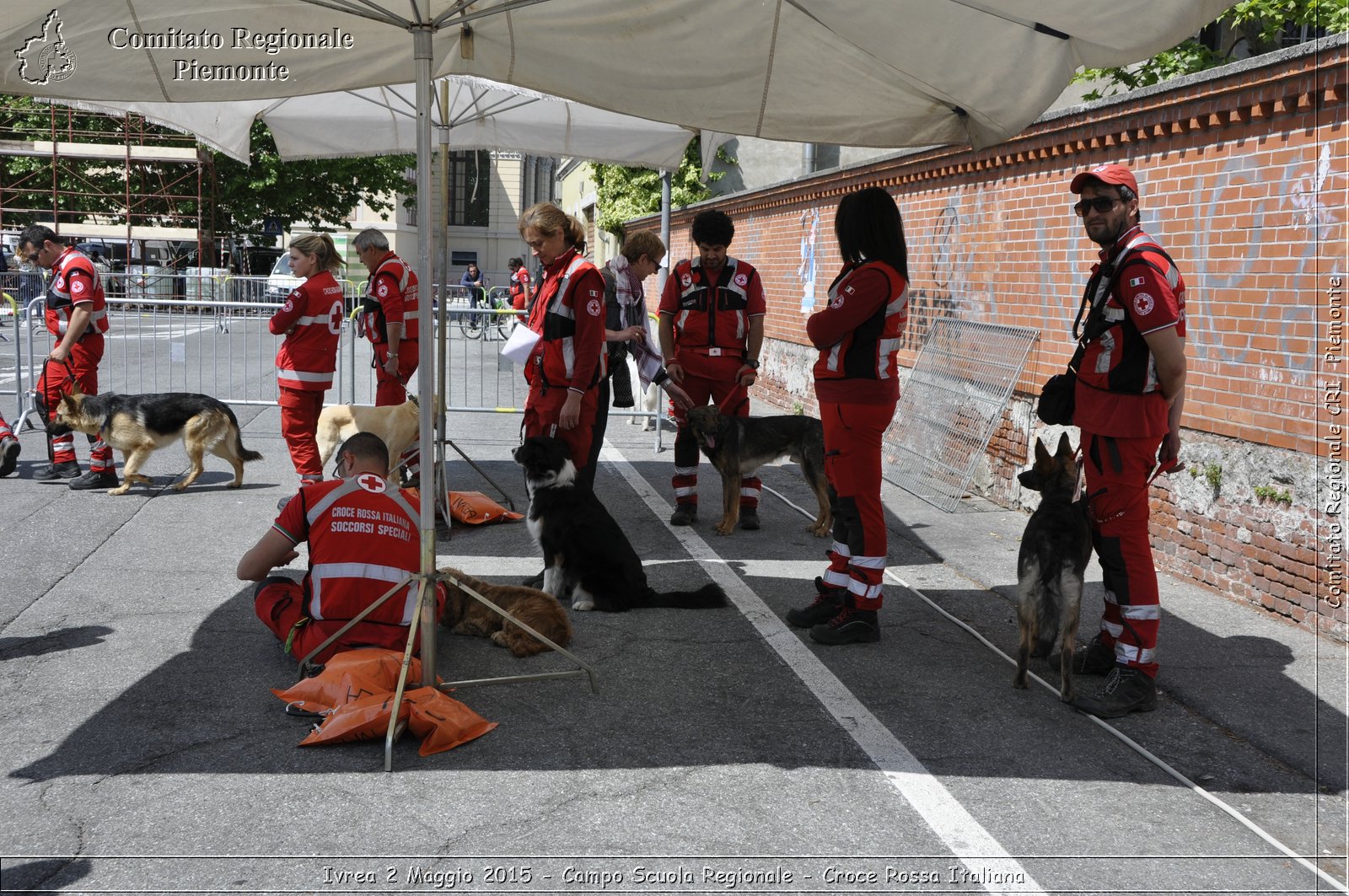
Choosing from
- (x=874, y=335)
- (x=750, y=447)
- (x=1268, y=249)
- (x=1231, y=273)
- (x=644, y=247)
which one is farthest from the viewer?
(x=644, y=247)

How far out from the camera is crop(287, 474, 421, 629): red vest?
445cm

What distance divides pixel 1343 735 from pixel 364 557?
409 cm

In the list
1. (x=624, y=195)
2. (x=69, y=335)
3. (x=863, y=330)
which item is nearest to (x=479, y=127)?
(x=69, y=335)

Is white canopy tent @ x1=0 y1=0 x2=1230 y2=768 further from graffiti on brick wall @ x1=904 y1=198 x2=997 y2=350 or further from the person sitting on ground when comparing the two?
the person sitting on ground

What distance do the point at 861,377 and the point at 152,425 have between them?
6.10 meters

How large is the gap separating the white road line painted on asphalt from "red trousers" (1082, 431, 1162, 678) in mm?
1216

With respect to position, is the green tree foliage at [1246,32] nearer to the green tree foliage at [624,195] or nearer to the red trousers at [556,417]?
the red trousers at [556,417]

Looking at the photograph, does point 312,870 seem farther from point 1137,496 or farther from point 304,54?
point 304,54

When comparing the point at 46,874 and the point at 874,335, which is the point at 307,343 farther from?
the point at 46,874

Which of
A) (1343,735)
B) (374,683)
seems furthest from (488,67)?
(1343,735)

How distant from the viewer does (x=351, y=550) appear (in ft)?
14.6

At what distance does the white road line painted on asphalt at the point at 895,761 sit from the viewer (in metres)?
3.28

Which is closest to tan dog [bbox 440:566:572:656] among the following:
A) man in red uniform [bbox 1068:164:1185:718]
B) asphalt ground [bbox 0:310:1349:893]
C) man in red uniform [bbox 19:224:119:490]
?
asphalt ground [bbox 0:310:1349:893]

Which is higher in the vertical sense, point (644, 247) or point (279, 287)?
point (279, 287)
